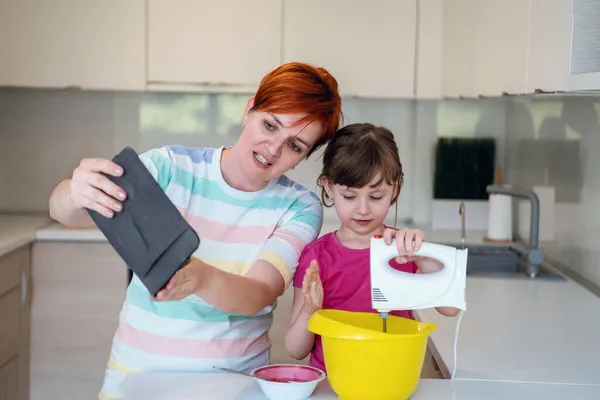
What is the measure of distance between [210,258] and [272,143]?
0.90ft

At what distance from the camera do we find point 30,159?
379cm

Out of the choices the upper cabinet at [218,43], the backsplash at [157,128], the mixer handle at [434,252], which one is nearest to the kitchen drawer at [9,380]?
the backsplash at [157,128]

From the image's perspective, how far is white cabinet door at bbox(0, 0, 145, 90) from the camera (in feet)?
11.1

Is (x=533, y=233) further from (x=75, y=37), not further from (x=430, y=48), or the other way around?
(x=75, y=37)

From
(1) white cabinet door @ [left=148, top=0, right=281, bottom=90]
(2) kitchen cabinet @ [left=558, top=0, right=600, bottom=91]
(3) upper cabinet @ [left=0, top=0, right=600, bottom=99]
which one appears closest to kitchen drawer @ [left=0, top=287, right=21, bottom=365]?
(3) upper cabinet @ [left=0, top=0, right=600, bottom=99]

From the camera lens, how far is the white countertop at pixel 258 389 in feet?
4.66

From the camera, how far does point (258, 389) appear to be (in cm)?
145

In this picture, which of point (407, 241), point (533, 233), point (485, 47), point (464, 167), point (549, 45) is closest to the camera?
point (407, 241)

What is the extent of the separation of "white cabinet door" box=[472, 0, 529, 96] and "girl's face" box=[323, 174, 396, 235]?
714 mm

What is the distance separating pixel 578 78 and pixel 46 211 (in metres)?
2.75

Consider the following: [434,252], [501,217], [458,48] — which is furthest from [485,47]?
[434,252]

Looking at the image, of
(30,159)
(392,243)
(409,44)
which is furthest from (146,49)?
(392,243)

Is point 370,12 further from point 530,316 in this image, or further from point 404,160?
point 530,316

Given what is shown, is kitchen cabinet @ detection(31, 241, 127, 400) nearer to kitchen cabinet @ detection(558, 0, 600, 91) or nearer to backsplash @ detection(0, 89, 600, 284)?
backsplash @ detection(0, 89, 600, 284)
